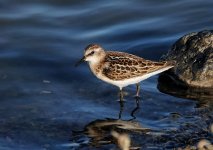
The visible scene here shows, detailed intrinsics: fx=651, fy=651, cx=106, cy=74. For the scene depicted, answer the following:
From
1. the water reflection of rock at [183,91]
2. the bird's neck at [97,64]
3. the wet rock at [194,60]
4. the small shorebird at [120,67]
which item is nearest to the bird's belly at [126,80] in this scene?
the small shorebird at [120,67]

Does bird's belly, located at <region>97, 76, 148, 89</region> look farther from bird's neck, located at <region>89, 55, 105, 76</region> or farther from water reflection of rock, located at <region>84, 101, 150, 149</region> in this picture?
water reflection of rock, located at <region>84, 101, 150, 149</region>

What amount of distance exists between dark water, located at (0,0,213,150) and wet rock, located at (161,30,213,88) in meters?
0.42

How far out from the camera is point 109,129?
11.9 metres

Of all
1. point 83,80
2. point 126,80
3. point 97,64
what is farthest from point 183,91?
point 83,80

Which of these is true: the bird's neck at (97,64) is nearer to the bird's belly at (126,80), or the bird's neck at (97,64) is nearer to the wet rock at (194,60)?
the bird's belly at (126,80)

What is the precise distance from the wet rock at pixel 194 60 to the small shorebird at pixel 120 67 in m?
0.63

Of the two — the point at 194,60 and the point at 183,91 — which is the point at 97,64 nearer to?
the point at 183,91

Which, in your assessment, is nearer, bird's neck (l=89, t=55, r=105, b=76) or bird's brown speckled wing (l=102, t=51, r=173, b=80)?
bird's brown speckled wing (l=102, t=51, r=173, b=80)

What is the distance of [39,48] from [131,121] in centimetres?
476

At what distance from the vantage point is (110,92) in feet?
45.1

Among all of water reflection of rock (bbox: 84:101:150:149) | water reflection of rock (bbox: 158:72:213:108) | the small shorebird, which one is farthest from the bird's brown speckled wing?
water reflection of rock (bbox: 84:101:150:149)

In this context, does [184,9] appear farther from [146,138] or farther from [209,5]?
[146,138]

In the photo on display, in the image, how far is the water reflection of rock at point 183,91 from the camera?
13047 mm

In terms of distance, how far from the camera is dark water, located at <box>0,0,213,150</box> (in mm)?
11555
